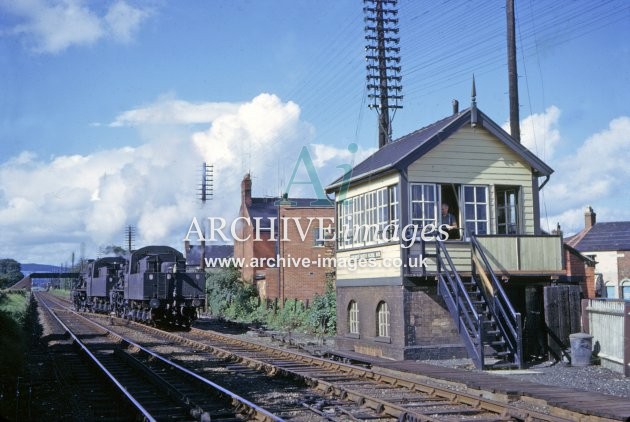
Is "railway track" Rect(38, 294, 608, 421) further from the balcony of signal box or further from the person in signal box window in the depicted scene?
the person in signal box window

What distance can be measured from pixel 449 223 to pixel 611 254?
2910 cm

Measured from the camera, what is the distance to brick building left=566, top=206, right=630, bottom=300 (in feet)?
131

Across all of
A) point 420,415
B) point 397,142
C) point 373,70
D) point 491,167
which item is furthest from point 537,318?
point 373,70

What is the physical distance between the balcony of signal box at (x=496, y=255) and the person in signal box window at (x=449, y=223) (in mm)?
286

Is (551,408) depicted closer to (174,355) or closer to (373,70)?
(174,355)

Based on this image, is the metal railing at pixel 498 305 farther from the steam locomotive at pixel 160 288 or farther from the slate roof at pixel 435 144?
the steam locomotive at pixel 160 288

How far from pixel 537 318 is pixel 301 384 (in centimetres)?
642

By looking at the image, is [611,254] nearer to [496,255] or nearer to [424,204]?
[496,255]

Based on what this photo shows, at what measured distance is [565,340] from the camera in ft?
48.2

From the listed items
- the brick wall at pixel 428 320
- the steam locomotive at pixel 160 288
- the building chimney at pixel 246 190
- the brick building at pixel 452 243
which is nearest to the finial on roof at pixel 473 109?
the brick building at pixel 452 243

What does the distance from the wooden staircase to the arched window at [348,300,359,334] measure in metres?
3.52

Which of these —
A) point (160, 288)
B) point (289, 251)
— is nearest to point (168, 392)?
point (160, 288)

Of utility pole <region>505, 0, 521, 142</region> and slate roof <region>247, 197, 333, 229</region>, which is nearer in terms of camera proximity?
utility pole <region>505, 0, 521, 142</region>

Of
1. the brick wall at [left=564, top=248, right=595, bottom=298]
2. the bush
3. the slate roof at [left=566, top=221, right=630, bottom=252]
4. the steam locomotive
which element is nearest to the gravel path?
the bush
